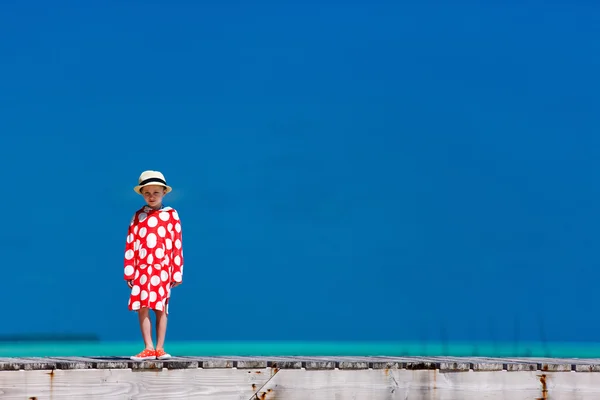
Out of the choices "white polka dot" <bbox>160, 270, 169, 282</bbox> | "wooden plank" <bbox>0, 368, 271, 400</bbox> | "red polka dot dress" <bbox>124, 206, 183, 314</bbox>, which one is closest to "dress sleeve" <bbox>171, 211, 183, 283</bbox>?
"red polka dot dress" <bbox>124, 206, 183, 314</bbox>

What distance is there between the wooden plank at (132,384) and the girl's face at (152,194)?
1.88m

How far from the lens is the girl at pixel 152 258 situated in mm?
9102

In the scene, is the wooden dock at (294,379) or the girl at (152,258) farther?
the girl at (152,258)

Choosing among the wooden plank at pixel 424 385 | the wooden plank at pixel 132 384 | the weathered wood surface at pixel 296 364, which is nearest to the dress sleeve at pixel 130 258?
the weathered wood surface at pixel 296 364

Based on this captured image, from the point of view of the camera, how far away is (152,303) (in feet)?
29.8

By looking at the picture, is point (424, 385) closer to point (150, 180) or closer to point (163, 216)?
point (163, 216)

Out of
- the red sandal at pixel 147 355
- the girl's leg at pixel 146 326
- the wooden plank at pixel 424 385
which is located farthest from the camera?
the girl's leg at pixel 146 326

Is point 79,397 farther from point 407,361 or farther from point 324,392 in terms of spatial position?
point 407,361

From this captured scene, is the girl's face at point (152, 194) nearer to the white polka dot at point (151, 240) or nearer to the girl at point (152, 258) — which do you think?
the girl at point (152, 258)

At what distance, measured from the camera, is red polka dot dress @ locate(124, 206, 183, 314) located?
910 centimetres

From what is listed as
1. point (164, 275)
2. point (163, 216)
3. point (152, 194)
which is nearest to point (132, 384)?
point (164, 275)

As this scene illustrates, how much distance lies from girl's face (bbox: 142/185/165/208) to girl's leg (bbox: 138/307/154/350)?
1088 mm

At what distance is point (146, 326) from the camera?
923 cm

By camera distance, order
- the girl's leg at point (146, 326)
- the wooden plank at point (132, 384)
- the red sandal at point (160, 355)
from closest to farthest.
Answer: the wooden plank at point (132, 384)
the red sandal at point (160, 355)
the girl's leg at point (146, 326)
